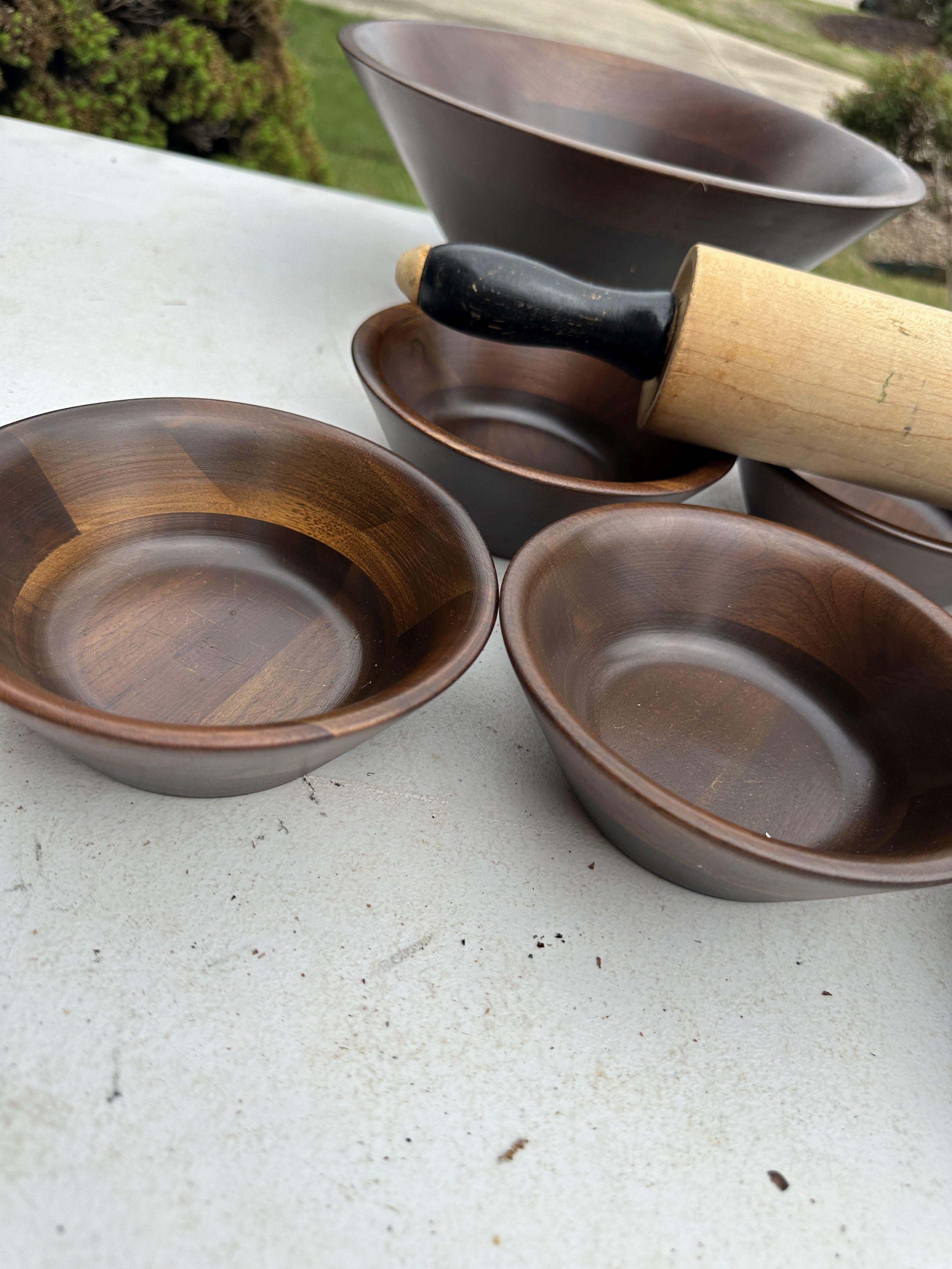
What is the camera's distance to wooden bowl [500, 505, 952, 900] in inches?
24.7

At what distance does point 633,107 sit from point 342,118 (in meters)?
2.90

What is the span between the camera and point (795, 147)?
117cm

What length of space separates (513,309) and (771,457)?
0.26m

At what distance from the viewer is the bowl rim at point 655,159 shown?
0.86 metres

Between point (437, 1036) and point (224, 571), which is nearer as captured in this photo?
point (437, 1036)

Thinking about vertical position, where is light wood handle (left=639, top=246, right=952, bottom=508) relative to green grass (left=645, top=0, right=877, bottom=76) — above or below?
below

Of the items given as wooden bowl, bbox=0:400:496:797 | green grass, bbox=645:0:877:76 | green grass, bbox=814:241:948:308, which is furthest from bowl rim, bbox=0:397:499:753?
green grass, bbox=645:0:877:76

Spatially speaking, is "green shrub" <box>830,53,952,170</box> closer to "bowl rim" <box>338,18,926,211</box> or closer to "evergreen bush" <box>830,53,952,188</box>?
"evergreen bush" <box>830,53,952,188</box>

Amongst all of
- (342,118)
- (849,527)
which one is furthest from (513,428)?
(342,118)

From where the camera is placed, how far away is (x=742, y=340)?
0.78 m

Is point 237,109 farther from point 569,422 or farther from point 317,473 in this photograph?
point 317,473

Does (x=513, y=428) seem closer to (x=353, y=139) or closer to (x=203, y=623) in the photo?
(x=203, y=623)

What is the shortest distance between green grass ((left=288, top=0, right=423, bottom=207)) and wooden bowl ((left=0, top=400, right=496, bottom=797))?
2493 mm

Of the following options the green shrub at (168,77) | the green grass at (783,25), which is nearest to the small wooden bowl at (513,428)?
the green shrub at (168,77)
